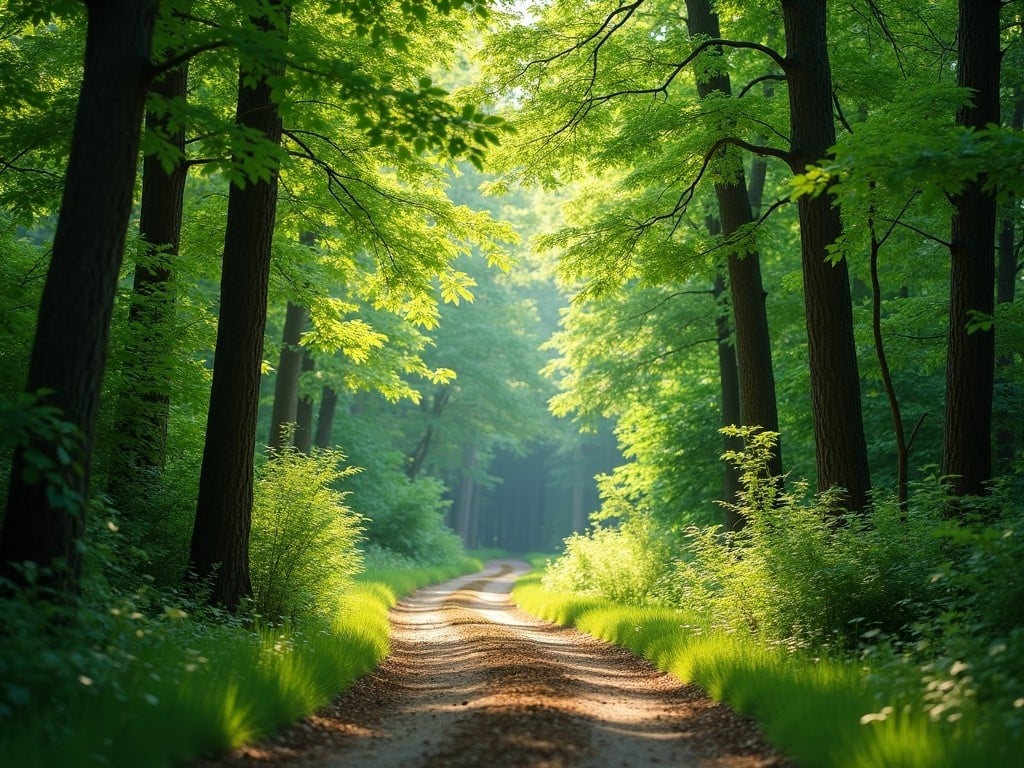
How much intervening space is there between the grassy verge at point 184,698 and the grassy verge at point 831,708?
3.16 metres

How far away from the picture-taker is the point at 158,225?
10336 mm

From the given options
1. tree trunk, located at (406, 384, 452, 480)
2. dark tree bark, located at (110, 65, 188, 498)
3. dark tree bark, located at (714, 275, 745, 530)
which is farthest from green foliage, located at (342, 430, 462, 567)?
dark tree bark, located at (110, 65, 188, 498)

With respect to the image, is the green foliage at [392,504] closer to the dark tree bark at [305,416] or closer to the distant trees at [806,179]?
the dark tree bark at [305,416]

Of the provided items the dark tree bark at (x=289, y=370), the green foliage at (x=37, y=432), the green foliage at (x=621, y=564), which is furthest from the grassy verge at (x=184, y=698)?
the dark tree bark at (x=289, y=370)

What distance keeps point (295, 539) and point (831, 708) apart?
20.7 feet

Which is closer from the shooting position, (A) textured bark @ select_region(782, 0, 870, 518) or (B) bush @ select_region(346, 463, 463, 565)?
(A) textured bark @ select_region(782, 0, 870, 518)

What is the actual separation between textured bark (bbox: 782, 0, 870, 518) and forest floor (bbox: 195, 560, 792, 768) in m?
3.13

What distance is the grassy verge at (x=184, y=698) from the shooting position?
4.26m

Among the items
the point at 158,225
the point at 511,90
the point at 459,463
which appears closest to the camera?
the point at 158,225

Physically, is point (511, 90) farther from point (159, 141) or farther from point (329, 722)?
point (329, 722)

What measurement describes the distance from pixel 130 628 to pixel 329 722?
5.28 feet

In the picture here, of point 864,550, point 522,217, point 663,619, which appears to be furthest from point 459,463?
point 864,550

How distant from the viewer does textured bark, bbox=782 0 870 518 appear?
9.68 m

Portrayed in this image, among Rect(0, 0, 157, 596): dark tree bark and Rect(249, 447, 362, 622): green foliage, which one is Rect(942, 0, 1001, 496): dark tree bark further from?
Rect(0, 0, 157, 596): dark tree bark
